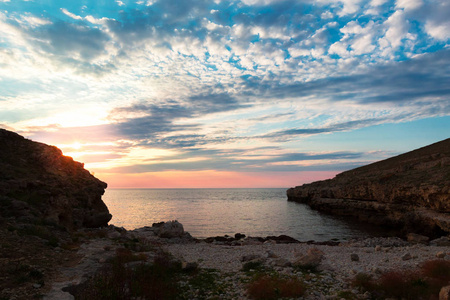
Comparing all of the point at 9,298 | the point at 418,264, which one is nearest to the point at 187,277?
the point at 9,298

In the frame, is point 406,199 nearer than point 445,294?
No

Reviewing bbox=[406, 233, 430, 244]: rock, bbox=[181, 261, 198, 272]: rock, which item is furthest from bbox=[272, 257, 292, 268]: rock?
bbox=[406, 233, 430, 244]: rock

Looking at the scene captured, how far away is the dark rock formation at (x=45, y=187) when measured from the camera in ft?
79.5

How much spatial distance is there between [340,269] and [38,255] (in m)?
18.3

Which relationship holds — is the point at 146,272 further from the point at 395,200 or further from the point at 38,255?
the point at 395,200

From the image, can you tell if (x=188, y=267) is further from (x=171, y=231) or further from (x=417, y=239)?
(x=417, y=239)

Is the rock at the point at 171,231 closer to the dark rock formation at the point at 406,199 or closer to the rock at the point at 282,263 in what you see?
the rock at the point at 282,263

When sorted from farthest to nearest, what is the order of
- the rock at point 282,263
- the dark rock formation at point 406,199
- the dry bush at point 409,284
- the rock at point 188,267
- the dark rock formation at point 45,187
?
the dark rock formation at point 406,199 < the dark rock formation at point 45,187 < the rock at point 282,263 < the rock at point 188,267 < the dry bush at point 409,284

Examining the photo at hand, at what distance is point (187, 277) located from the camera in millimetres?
15039

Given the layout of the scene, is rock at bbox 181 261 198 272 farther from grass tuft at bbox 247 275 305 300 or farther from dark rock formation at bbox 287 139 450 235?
dark rock formation at bbox 287 139 450 235

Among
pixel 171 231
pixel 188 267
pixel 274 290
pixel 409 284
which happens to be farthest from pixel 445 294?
pixel 171 231

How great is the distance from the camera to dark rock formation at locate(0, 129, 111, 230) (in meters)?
24.2

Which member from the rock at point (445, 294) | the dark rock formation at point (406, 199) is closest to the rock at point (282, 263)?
the rock at point (445, 294)

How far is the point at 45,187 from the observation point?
2845 cm
